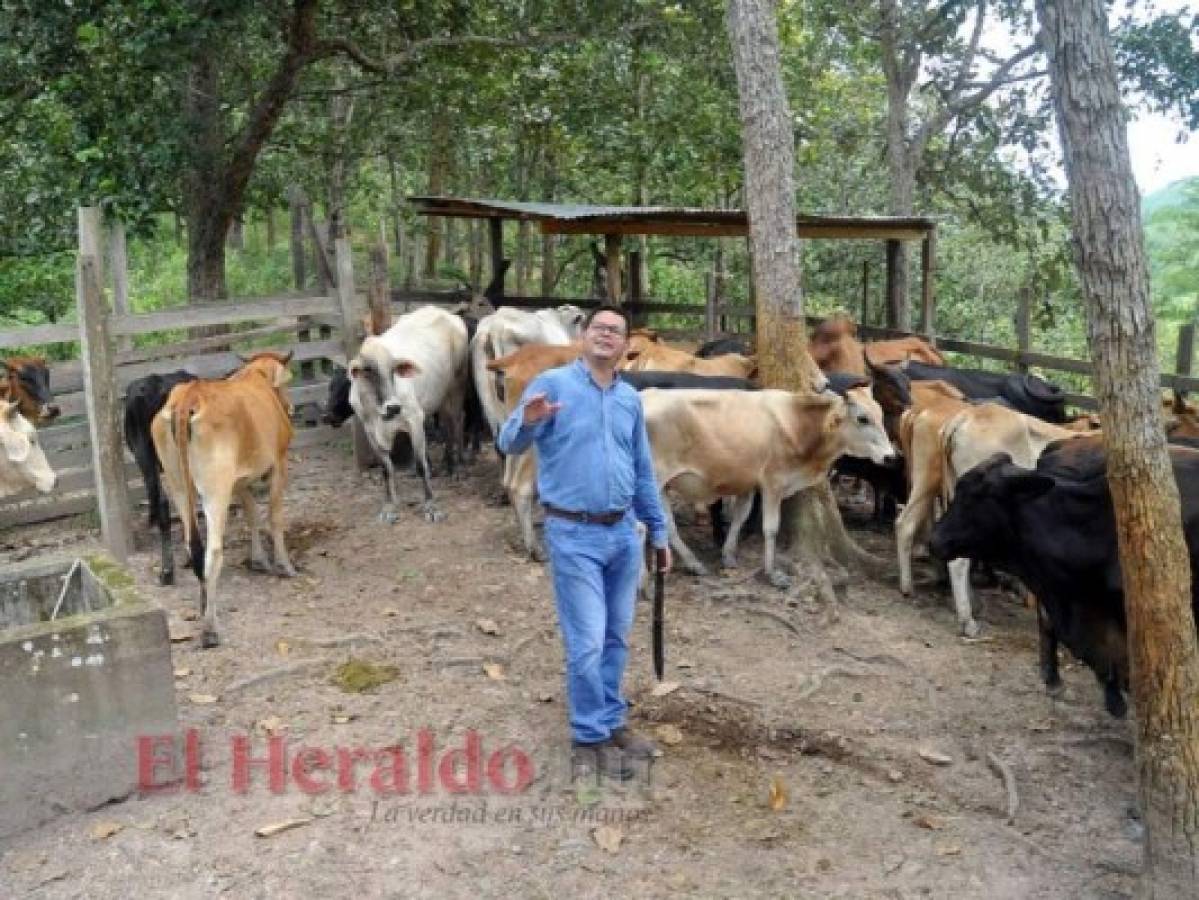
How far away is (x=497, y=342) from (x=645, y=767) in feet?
21.4

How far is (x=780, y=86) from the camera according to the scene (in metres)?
8.23

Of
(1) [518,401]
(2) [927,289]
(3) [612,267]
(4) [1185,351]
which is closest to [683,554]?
(1) [518,401]

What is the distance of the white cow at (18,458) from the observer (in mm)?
8531

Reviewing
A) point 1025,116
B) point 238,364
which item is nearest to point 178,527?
point 238,364

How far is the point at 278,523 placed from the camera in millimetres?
8516

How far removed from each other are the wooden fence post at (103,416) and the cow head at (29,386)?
1846 mm

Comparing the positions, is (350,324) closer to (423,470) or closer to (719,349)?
(423,470)

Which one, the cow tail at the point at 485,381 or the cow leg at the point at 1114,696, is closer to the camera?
the cow leg at the point at 1114,696

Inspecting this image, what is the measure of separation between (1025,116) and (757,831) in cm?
1668

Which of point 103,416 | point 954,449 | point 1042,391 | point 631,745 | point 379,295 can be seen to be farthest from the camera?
point 379,295

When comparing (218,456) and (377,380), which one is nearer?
(218,456)

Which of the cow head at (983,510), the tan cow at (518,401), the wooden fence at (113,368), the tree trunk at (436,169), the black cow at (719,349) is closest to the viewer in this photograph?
the cow head at (983,510)

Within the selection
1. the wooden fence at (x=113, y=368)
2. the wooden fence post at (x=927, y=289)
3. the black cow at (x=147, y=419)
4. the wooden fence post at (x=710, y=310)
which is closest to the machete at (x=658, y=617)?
the black cow at (x=147, y=419)

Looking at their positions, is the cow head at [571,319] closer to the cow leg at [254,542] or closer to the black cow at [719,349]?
the black cow at [719,349]
